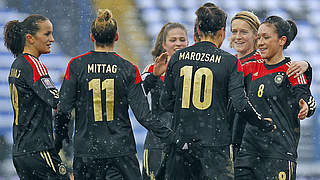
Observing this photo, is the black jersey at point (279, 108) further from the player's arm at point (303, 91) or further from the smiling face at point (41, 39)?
the smiling face at point (41, 39)

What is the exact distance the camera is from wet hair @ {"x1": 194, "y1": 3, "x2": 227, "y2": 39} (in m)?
4.49

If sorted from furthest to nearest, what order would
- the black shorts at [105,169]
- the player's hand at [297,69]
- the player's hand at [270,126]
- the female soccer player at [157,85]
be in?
the female soccer player at [157,85] < the player's hand at [297,69] < the player's hand at [270,126] < the black shorts at [105,169]

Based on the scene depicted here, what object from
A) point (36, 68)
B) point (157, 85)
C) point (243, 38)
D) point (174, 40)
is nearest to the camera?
point (36, 68)

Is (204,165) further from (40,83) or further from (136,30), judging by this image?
(136,30)

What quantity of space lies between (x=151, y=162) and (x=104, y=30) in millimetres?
1810

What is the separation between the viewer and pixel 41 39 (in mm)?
5242

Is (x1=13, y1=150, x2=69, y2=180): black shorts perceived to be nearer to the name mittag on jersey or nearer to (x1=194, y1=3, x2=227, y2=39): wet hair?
the name mittag on jersey

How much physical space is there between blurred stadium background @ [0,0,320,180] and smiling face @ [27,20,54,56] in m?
5.08

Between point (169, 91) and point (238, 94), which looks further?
point (169, 91)

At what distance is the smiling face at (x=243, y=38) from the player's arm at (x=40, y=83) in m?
1.81

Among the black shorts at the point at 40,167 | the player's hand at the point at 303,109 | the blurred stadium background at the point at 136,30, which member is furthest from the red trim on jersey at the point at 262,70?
the blurred stadium background at the point at 136,30

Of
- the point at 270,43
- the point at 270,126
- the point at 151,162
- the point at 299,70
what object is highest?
the point at 270,43

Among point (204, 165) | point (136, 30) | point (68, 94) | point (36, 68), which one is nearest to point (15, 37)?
point (36, 68)

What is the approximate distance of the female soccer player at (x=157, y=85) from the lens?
571cm
